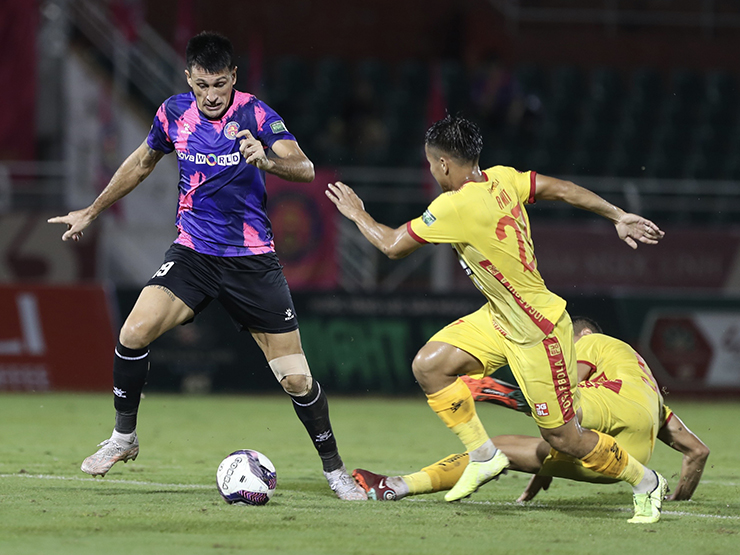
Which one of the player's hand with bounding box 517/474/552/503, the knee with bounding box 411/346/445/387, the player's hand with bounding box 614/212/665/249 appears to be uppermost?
→ the player's hand with bounding box 614/212/665/249

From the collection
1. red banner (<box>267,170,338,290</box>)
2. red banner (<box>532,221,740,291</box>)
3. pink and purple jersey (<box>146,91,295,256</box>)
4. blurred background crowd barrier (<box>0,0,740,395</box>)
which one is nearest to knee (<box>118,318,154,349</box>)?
pink and purple jersey (<box>146,91,295,256</box>)

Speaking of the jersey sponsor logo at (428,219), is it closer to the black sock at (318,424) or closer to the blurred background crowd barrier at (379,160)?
the black sock at (318,424)

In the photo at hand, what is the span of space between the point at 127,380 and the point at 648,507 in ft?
9.10

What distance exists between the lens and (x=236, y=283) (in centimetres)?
590

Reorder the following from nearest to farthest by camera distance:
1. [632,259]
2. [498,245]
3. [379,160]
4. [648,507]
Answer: [648,507]
[498,245]
[632,259]
[379,160]

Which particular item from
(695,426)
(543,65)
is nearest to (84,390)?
(695,426)

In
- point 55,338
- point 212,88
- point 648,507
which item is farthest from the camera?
point 55,338

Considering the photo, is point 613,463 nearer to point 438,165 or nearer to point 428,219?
point 428,219

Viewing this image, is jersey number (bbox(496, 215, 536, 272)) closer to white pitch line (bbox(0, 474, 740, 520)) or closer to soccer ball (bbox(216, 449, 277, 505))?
white pitch line (bbox(0, 474, 740, 520))

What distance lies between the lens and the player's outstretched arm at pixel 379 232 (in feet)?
17.4

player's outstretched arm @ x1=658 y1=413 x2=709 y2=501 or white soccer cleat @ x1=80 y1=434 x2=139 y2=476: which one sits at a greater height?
white soccer cleat @ x1=80 y1=434 x2=139 y2=476

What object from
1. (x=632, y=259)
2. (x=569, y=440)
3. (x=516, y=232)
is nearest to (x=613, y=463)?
(x=569, y=440)

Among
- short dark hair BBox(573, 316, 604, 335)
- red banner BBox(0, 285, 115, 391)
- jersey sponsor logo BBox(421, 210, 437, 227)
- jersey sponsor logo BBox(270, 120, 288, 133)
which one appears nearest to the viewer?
jersey sponsor logo BBox(421, 210, 437, 227)

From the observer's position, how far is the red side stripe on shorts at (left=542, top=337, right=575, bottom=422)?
17.3ft
